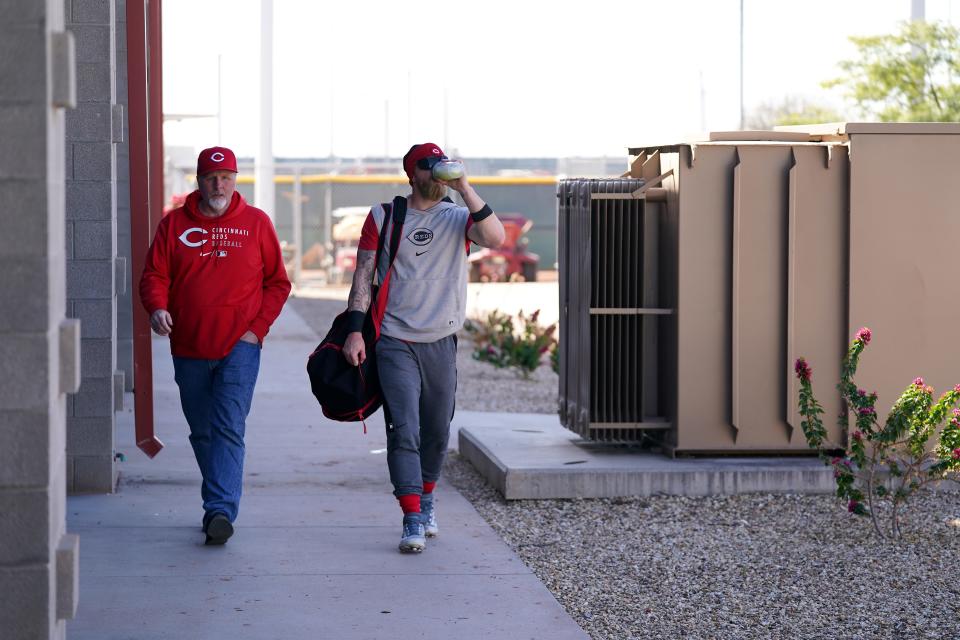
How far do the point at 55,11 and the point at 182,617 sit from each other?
2360 millimetres

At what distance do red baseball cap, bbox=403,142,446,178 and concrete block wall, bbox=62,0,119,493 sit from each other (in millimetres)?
2015

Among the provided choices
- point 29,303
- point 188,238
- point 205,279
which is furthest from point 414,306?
point 29,303

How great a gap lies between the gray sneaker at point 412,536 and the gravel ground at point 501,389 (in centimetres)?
396

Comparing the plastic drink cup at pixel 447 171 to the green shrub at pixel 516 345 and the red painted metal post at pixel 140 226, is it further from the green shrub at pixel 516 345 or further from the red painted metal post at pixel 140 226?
the green shrub at pixel 516 345

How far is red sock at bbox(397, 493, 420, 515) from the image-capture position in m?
6.20

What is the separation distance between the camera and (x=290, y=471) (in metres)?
8.45

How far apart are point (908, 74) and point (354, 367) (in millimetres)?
20906

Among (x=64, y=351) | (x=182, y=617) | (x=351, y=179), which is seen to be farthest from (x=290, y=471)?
(x=351, y=179)

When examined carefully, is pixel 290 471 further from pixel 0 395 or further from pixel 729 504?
pixel 0 395

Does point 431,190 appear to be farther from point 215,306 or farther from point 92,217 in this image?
point 92,217

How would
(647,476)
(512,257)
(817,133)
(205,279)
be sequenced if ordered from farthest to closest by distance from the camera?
1. (512,257)
2. (817,133)
3. (647,476)
4. (205,279)

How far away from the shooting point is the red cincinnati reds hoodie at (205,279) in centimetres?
632

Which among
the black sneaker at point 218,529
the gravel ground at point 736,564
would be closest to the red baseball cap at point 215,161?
the black sneaker at point 218,529

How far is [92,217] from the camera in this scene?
7383 millimetres
